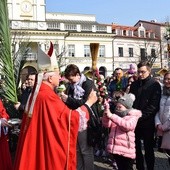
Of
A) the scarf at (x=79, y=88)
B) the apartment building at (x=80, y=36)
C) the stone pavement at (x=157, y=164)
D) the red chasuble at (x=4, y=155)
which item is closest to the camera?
the red chasuble at (x=4, y=155)

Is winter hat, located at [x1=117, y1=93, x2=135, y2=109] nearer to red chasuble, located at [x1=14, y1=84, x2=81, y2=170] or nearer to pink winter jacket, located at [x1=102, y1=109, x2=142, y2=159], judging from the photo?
pink winter jacket, located at [x1=102, y1=109, x2=142, y2=159]

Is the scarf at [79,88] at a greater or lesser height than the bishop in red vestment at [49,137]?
greater

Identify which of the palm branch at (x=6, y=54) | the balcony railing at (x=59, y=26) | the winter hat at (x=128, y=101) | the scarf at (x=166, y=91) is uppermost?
the balcony railing at (x=59, y=26)

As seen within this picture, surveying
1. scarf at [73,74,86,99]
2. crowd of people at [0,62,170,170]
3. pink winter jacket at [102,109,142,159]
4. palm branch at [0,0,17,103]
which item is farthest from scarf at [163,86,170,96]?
palm branch at [0,0,17,103]

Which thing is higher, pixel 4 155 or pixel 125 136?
pixel 125 136

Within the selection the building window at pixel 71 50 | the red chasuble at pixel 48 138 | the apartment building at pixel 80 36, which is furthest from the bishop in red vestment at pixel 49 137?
the building window at pixel 71 50

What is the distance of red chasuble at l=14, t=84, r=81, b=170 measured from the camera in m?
4.37

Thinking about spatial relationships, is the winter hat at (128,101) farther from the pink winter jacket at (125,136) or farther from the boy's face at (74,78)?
the boy's face at (74,78)

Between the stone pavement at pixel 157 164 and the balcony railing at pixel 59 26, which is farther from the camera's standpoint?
the balcony railing at pixel 59 26

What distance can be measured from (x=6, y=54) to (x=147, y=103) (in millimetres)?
2222

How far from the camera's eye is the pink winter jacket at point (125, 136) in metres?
5.60

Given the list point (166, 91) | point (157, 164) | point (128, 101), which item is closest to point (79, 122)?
point (128, 101)

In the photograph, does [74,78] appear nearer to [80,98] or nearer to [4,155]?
[80,98]

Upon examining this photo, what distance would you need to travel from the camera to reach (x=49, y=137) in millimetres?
4367
